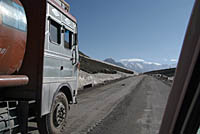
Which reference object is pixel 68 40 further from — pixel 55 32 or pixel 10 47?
pixel 10 47

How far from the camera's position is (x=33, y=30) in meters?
4.19

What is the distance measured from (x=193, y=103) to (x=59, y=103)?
159 inches

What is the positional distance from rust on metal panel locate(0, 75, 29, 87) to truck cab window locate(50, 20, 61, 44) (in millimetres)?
1239

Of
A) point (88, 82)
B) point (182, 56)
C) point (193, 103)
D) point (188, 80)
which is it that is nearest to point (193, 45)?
point (182, 56)

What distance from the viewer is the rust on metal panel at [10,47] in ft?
10.5

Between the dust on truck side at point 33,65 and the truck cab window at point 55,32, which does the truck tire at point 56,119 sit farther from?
the truck cab window at point 55,32

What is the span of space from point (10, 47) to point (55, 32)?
1608mm

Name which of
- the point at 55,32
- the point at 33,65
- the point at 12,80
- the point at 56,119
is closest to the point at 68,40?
the point at 55,32

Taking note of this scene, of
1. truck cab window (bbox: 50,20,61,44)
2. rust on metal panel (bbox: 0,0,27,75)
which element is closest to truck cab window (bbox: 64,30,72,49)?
truck cab window (bbox: 50,20,61,44)

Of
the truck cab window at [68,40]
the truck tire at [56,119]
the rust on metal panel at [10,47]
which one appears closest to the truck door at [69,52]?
the truck cab window at [68,40]

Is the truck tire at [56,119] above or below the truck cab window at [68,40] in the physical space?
below

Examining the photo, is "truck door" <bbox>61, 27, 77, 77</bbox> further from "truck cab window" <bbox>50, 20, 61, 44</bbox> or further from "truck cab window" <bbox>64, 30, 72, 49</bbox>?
"truck cab window" <bbox>50, 20, 61, 44</bbox>

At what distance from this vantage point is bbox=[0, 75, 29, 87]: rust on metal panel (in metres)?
3.28

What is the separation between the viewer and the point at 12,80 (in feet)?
11.6
